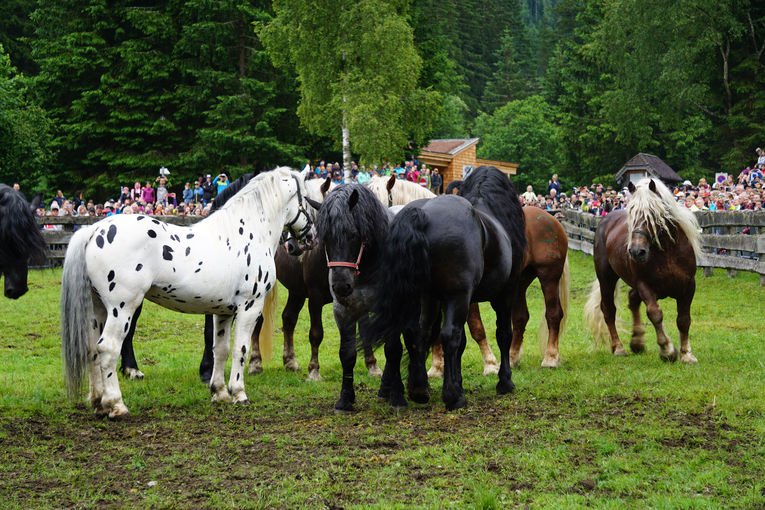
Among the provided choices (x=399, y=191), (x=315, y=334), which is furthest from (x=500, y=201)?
(x=315, y=334)

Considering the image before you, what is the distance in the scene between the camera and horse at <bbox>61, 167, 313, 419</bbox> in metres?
6.86

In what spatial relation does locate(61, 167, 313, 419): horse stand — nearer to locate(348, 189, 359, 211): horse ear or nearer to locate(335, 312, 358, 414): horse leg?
locate(335, 312, 358, 414): horse leg

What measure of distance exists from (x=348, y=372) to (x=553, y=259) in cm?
369

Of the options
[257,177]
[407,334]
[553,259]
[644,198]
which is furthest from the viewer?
[553,259]

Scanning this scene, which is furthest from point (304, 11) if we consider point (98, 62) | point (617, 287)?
point (617, 287)

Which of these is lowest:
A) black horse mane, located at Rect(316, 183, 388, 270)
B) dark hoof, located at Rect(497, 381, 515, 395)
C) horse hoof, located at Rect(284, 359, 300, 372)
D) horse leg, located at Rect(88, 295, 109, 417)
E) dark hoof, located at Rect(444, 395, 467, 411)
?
horse hoof, located at Rect(284, 359, 300, 372)

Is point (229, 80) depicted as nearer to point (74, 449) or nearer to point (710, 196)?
point (710, 196)

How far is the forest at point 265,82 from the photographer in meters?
34.5

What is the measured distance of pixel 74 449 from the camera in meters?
6.04

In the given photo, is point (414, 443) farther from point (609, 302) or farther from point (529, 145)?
point (529, 145)

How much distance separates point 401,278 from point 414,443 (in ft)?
4.50

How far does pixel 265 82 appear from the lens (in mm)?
40000

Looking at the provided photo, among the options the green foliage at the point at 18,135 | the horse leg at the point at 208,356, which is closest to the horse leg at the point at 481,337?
the horse leg at the point at 208,356

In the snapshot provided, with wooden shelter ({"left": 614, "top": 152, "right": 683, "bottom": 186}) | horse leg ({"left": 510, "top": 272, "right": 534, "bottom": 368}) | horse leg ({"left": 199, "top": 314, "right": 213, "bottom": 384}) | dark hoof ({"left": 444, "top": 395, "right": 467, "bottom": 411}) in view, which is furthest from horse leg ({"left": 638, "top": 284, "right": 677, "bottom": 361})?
wooden shelter ({"left": 614, "top": 152, "right": 683, "bottom": 186})
